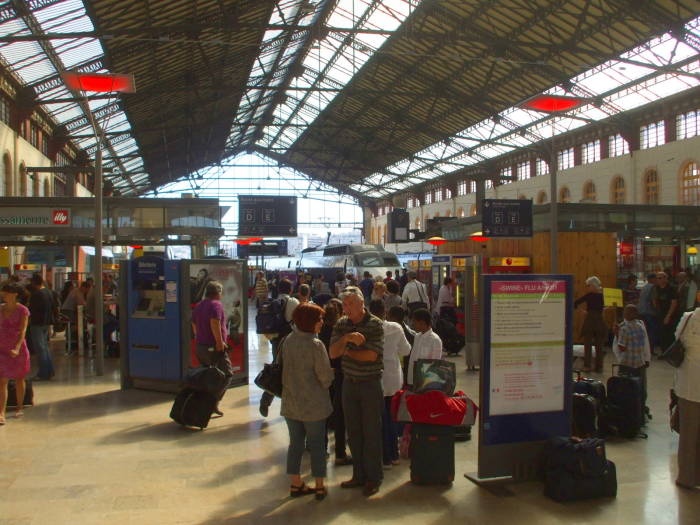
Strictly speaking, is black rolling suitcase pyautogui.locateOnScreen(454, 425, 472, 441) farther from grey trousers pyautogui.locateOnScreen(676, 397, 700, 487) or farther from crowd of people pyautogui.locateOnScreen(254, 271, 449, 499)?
grey trousers pyautogui.locateOnScreen(676, 397, 700, 487)

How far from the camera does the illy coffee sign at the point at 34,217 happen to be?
13836 mm

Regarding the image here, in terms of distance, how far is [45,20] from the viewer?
16.5 metres

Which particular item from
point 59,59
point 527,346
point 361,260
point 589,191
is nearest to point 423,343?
point 527,346

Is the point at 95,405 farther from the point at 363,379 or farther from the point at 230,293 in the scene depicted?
the point at 363,379

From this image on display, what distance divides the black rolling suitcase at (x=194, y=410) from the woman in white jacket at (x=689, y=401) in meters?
4.45

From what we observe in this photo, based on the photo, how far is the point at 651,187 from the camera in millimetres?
28359

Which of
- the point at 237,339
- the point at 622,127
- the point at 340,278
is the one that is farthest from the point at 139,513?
the point at 622,127

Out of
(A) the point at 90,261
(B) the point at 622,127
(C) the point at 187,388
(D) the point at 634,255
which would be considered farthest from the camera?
(B) the point at 622,127

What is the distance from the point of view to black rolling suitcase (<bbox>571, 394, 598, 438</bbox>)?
623 cm

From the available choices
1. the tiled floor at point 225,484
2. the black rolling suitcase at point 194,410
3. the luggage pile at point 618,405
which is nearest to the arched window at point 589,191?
the tiled floor at point 225,484

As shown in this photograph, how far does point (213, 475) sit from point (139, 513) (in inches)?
37.0

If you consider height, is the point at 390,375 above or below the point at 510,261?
below

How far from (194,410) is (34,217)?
861 centimetres

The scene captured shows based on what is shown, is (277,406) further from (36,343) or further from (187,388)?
(36,343)
